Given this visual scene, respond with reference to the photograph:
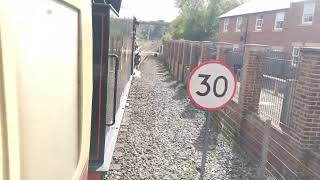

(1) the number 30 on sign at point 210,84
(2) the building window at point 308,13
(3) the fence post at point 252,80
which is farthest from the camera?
(2) the building window at point 308,13

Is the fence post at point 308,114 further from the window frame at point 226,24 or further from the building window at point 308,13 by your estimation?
the window frame at point 226,24

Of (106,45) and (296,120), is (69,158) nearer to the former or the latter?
(106,45)

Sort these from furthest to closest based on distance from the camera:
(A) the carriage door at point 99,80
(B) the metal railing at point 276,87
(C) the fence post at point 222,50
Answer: (C) the fence post at point 222,50, (B) the metal railing at point 276,87, (A) the carriage door at point 99,80

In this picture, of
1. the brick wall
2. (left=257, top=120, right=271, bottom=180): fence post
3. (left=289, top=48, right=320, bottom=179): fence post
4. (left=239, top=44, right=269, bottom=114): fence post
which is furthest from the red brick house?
(left=257, top=120, right=271, bottom=180): fence post

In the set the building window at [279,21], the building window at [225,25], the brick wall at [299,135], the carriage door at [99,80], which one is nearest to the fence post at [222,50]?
the brick wall at [299,135]

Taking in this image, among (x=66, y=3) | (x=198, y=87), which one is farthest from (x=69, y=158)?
(x=198, y=87)

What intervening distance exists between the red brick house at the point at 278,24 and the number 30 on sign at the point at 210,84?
56.9 ft

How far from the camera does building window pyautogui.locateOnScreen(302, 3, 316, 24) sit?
25234 millimetres

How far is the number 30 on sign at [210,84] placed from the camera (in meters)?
4.78

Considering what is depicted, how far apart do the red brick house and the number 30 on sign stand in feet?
56.9

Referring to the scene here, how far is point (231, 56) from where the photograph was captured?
10.7 m

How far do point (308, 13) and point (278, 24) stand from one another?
444 centimetres

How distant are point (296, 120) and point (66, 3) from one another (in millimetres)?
4814

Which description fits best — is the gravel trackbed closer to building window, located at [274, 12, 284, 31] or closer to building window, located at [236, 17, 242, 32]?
building window, located at [274, 12, 284, 31]
